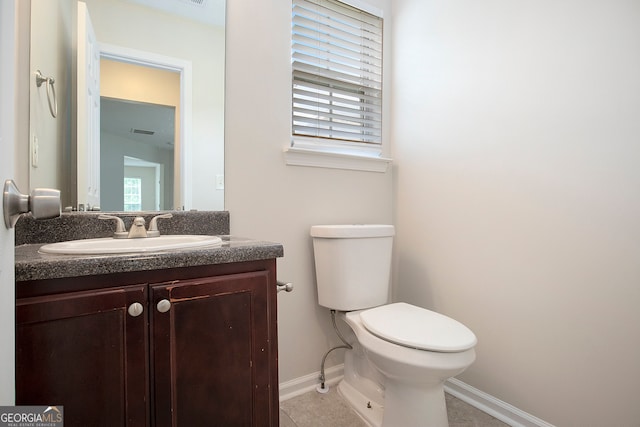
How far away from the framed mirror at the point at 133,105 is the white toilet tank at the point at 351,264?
55 centimetres

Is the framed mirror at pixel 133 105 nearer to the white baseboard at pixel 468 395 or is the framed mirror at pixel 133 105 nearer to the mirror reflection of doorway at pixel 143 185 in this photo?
the mirror reflection of doorway at pixel 143 185

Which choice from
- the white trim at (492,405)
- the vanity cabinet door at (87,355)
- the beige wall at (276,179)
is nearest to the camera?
the vanity cabinet door at (87,355)

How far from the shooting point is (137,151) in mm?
1346

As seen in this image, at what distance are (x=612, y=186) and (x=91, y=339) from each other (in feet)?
5.53

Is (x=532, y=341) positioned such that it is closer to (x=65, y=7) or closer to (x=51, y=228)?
(x=51, y=228)

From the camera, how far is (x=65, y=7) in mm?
1195

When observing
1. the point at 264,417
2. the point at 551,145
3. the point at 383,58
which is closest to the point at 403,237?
the point at 551,145

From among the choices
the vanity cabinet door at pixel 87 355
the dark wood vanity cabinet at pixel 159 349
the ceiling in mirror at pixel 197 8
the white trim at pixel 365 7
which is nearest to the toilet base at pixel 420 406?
the dark wood vanity cabinet at pixel 159 349

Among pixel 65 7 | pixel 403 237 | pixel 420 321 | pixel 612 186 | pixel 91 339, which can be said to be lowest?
pixel 420 321

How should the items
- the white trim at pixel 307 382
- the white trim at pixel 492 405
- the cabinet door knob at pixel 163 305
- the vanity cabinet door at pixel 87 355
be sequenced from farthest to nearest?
1. the white trim at pixel 307 382
2. the white trim at pixel 492 405
3. the cabinet door knob at pixel 163 305
4. the vanity cabinet door at pixel 87 355

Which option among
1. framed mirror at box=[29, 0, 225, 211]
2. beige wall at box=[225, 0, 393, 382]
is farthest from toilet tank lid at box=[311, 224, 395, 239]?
framed mirror at box=[29, 0, 225, 211]

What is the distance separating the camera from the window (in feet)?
4.27

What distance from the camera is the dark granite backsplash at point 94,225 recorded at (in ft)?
3.53

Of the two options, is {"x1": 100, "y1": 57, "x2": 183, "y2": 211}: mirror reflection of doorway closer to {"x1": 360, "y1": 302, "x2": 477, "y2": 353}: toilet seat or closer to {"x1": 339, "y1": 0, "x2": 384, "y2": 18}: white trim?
{"x1": 360, "y1": 302, "x2": 477, "y2": 353}: toilet seat
